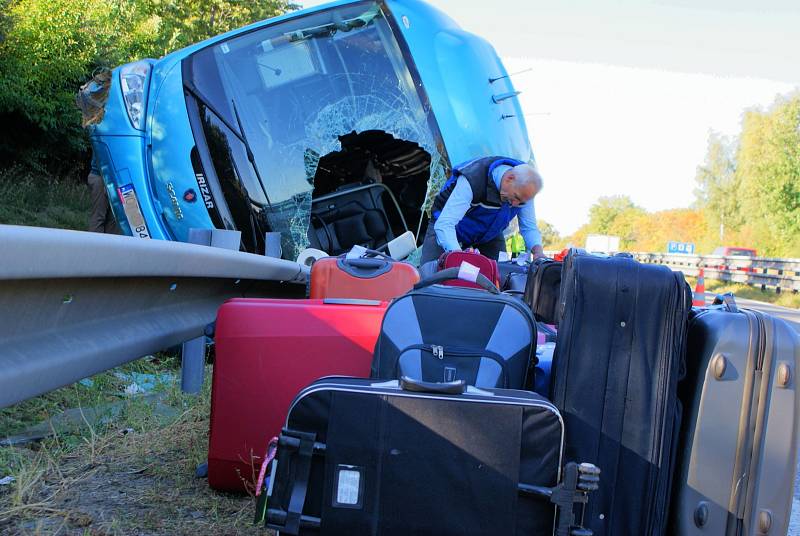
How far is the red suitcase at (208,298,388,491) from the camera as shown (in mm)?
2539

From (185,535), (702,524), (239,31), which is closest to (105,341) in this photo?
(185,535)

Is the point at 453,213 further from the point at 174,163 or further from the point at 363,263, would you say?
the point at 174,163

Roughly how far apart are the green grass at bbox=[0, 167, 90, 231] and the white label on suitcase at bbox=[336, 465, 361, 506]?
11567 millimetres

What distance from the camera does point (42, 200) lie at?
49.0 feet

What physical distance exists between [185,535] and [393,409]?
71cm

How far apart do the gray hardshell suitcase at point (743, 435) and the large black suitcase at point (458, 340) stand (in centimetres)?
55

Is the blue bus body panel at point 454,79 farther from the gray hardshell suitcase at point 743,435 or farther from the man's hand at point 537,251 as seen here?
the gray hardshell suitcase at point 743,435

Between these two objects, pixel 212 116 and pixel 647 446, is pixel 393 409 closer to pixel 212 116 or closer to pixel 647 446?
pixel 647 446

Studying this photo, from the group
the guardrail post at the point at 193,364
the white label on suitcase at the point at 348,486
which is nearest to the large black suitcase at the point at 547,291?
the guardrail post at the point at 193,364

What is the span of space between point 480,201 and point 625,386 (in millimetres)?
3448

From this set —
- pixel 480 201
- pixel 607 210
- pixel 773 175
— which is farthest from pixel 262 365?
pixel 607 210

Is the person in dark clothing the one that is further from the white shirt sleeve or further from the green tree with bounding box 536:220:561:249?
the green tree with bounding box 536:220:561:249

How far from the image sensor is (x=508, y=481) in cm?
190

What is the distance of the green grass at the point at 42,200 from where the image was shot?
1322 centimetres
